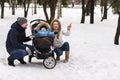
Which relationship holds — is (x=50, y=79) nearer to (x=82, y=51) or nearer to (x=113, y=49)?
(x=82, y=51)

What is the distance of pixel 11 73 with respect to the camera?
929 centimetres

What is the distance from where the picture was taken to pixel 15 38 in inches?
399

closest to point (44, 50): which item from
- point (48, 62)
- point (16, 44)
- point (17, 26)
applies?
point (48, 62)

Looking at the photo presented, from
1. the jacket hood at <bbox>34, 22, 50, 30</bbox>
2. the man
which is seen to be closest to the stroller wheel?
the man

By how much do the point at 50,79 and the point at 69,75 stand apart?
67 centimetres

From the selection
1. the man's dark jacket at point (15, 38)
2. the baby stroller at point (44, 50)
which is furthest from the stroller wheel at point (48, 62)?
the man's dark jacket at point (15, 38)

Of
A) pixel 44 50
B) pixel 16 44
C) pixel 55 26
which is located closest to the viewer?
pixel 16 44

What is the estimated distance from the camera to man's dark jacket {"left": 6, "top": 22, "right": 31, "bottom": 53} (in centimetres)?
1011

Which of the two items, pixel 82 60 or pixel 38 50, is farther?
pixel 82 60

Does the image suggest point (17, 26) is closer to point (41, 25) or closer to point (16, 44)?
point (16, 44)

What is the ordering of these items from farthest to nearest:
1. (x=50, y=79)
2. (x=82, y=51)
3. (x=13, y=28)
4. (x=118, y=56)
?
1. (x=82, y=51)
2. (x=118, y=56)
3. (x=13, y=28)
4. (x=50, y=79)

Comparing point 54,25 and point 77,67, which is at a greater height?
point 54,25

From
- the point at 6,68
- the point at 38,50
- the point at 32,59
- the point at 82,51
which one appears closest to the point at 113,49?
the point at 82,51

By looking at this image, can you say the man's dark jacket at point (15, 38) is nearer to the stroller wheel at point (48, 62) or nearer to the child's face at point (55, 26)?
the stroller wheel at point (48, 62)
